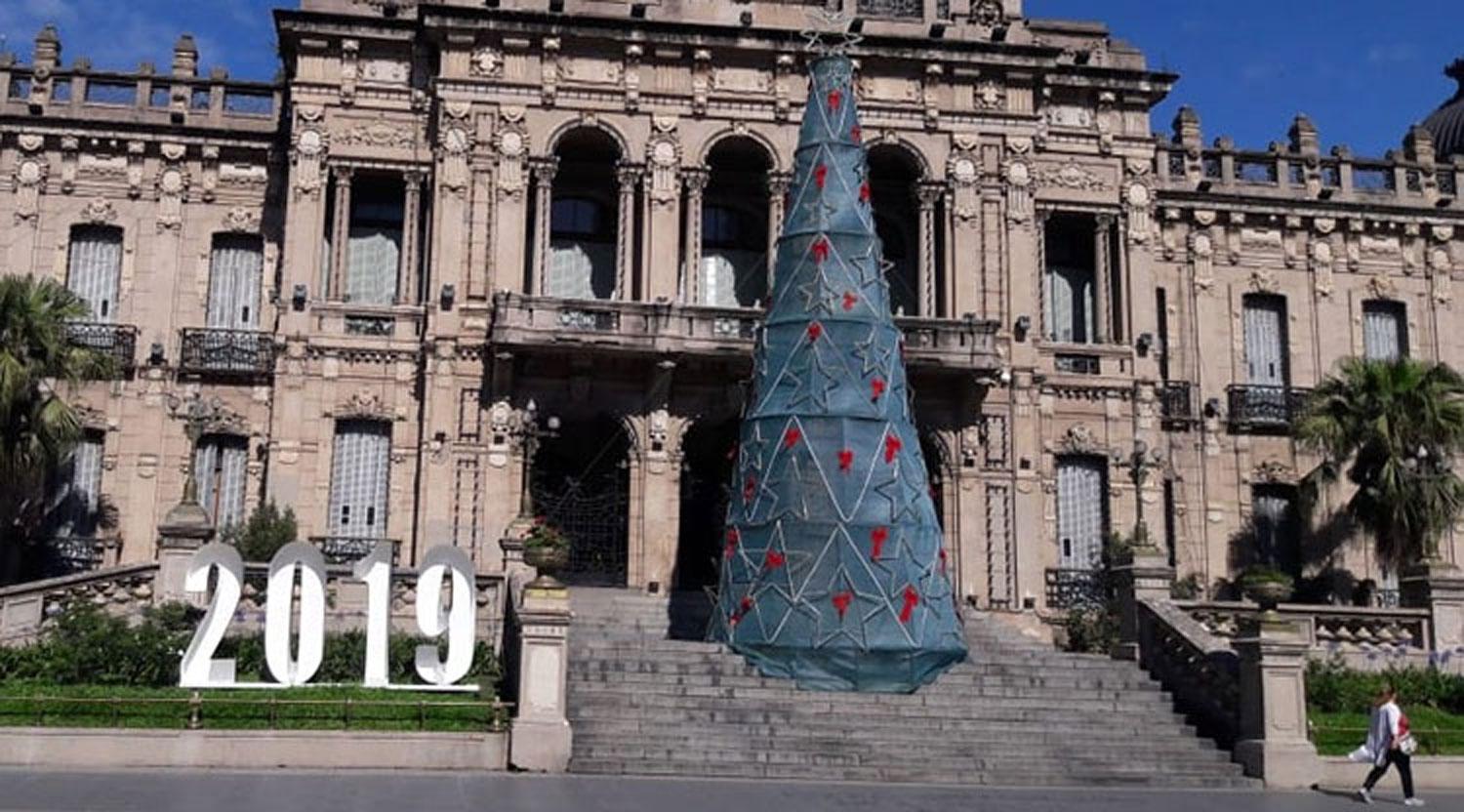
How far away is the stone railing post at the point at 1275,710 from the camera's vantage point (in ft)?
70.8

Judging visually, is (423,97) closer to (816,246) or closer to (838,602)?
(816,246)

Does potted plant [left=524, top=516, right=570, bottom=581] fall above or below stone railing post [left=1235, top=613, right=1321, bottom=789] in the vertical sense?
above

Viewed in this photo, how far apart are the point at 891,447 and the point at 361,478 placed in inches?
514

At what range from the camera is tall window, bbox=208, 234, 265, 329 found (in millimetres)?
36031

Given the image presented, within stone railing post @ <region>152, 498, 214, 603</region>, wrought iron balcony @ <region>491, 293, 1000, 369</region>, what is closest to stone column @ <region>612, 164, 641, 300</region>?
wrought iron balcony @ <region>491, 293, 1000, 369</region>

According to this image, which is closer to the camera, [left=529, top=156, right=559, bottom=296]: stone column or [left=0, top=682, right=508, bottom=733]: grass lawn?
[left=0, top=682, right=508, bottom=733]: grass lawn

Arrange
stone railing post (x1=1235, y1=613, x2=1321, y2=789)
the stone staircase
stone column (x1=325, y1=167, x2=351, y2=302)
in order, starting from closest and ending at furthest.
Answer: the stone staircase < stone railing post (x1=1235, y1=613, x2=1321, y2=789) < stone column (x1=325, y1=167, x2=351, y2=302)

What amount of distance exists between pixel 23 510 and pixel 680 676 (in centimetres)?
1715

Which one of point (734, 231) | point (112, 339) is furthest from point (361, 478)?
point (734, 231)

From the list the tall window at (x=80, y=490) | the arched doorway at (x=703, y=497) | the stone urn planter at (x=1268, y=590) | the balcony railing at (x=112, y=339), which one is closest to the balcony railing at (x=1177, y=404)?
the arched doorway at (x=703, y=497)

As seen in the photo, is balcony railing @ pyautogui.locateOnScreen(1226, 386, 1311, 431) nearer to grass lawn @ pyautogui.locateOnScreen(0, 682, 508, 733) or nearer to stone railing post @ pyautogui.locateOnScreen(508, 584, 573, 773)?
stone railing post @ pyautogui.locateOnScreen(508, 584, 573, 773)

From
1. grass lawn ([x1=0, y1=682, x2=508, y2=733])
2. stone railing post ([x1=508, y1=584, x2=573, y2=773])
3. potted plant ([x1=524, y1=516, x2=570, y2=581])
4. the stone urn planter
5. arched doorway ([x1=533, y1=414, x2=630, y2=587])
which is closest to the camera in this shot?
grass lawn ([x1=0, y1=682, x2=508, y2=733])

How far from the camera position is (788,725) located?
2250 centimetres

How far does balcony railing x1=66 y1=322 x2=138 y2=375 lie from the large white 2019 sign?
46.0 ft
